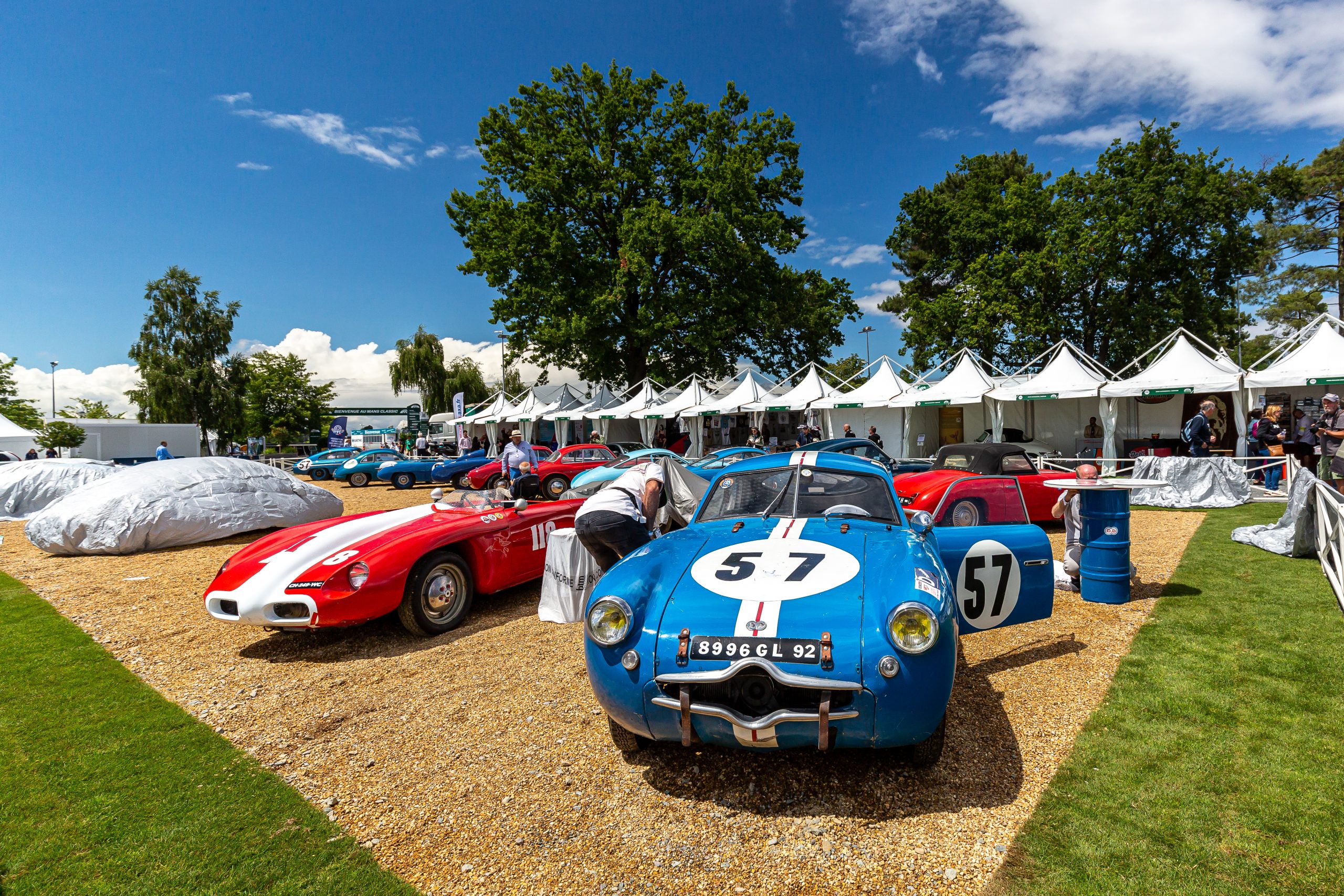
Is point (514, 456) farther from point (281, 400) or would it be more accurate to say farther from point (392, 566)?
point (281, 400)

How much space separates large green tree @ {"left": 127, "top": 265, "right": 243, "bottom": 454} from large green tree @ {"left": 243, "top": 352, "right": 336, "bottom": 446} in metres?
1.03

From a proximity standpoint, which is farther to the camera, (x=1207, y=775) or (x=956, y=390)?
(x=956, y=390)

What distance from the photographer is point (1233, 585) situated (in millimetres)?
6066

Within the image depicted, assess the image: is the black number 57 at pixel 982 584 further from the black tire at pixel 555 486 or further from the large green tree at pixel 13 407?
the large green tree at pixel 13 407

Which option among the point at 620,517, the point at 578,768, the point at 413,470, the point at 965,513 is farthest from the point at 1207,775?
the point at 413,470

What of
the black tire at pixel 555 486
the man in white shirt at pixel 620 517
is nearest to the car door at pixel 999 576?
the man in white shirt at pixel 620 517

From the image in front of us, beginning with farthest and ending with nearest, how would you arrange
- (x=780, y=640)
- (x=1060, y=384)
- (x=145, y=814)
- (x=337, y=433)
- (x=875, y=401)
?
(x=337, y=433)
(x=875, y=401)
(x=1060, y=384)
(x=145, y=814)
(x=780, y=640)

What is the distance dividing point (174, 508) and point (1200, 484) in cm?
1763

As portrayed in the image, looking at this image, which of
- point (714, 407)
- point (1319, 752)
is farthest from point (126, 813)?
point (714, 407)

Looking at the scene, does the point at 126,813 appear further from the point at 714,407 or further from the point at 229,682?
the point at 714,407

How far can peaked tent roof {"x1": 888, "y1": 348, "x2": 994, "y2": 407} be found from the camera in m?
18.6

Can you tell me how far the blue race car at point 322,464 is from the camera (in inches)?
1007

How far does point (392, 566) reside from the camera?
498 centimetres

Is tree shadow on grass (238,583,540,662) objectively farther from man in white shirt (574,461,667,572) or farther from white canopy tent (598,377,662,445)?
white canopy tent (598,377,662,445)
